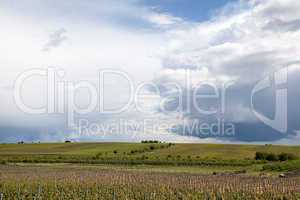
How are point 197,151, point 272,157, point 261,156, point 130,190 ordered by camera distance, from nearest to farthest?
point 130,190
point 272,157
point 261,156
point 197,151

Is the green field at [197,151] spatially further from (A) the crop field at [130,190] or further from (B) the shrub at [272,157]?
(A) the crop field at [130,190]

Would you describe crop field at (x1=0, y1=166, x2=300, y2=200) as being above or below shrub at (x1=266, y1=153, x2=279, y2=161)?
above

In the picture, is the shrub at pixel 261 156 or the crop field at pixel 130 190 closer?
the crop field at pixel 130 190

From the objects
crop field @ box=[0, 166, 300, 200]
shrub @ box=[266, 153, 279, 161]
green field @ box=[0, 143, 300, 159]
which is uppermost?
crop field @ box=[0, 166, 300, 200]

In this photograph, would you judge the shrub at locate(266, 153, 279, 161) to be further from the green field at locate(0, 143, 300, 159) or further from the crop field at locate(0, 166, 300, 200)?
the crop field at locate(0, 166, 300, 200)

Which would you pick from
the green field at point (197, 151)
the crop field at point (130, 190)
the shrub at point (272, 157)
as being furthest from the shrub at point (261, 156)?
the crop field at point (130, 190)

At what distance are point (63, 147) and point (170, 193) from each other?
4088 inches

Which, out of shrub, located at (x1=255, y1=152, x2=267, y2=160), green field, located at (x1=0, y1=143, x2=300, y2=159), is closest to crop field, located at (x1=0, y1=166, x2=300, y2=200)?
shrub, located at (x1=255, y1=152, x2=267, y2=160)

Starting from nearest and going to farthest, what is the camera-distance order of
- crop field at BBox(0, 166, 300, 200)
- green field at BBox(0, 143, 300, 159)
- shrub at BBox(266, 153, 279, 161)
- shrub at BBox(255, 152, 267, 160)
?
1. crop field at BBox(0, 166, 300, 200)
2. shrub at BBox(266, 153, 279, 161)
3. shrub at BBox(255, 152, 267, 160)
4. green field at BBox(0, 143, 300, 159)

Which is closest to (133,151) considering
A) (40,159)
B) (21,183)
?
(40,159)

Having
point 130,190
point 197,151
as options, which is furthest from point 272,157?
point 130,190

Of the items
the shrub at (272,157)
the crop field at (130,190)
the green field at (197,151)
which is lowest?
the green field at (197,151)

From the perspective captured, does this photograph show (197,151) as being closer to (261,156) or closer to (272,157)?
(261,156)

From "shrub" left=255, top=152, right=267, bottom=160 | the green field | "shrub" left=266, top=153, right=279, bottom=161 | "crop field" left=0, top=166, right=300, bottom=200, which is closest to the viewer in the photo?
"crop field" left=0, top=166, right=300, bottom=200
